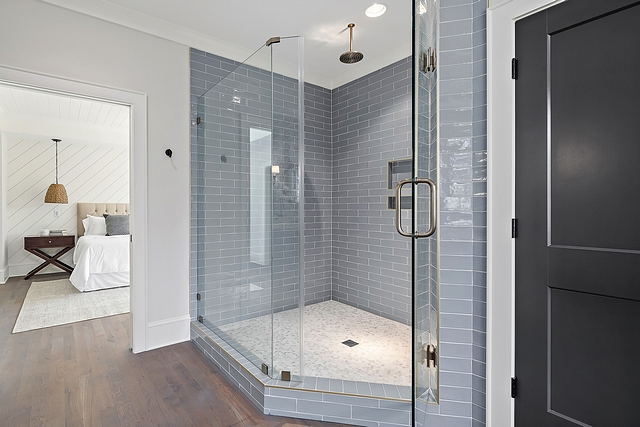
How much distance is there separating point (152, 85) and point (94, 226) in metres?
4.11

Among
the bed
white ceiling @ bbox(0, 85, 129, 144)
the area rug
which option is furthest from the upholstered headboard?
the area rug

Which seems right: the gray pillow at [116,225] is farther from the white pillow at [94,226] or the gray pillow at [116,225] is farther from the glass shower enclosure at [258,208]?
the glass shower enclosure at [258,208]

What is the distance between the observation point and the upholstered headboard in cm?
594

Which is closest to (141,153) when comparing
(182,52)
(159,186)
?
(159,186)

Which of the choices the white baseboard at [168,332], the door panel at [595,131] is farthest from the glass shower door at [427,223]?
the white baseboard at [168,332]

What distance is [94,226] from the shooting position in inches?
225

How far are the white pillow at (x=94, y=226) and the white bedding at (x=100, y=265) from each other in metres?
0.75

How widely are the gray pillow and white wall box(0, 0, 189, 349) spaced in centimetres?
346

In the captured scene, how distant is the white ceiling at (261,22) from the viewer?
2525 mm

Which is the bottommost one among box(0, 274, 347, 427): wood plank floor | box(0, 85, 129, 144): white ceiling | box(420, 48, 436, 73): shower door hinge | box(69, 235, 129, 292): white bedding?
box(0, 274, 347, 427): wood plank floor

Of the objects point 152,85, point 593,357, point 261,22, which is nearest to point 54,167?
point 152,85

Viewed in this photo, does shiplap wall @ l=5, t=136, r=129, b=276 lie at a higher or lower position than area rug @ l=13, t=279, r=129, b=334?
higher

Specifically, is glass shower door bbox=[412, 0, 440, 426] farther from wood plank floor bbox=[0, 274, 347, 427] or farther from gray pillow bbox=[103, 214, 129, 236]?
gray pillow bbox=[103, 214, 129, 236]

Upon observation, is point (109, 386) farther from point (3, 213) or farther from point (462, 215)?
point (3, 213)
